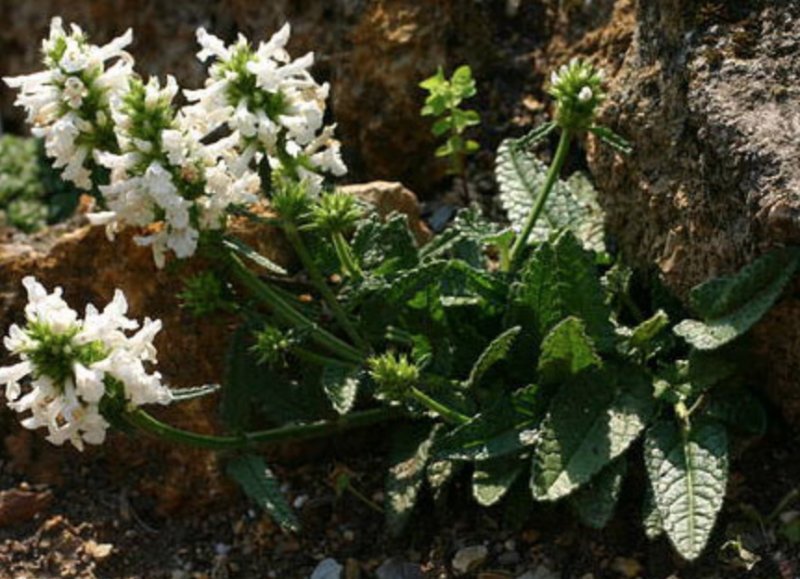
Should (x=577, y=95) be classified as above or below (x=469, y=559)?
above

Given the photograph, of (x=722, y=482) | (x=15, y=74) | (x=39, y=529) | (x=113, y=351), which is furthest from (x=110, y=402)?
(x=15, y=74)

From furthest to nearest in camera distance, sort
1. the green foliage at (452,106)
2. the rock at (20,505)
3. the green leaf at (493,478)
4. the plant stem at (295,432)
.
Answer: the green foliage at (452,106), the rock at (20,505), the plant stem at (295,432), the green leaf at (493,478)

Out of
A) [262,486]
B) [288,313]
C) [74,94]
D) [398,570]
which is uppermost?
[74,94]

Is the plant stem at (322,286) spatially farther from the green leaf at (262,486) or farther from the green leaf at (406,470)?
the green leaf at (262,486)

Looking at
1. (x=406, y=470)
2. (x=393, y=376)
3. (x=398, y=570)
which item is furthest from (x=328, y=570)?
(x=393, y=376)

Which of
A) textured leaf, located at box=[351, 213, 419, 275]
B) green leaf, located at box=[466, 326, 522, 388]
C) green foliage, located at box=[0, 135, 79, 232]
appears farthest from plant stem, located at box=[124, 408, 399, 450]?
green foliage, located at box=[0, 135, 79, 232]

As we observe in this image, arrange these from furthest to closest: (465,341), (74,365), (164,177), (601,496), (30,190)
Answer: (30,190), (465,341), (601,496), (164,177), (74,365)

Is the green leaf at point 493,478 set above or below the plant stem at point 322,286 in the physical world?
below

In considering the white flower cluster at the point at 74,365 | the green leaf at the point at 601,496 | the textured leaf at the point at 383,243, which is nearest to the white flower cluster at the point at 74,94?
the white flower cluster at the point at 74,365

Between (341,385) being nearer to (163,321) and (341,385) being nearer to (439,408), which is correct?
(439,408)
